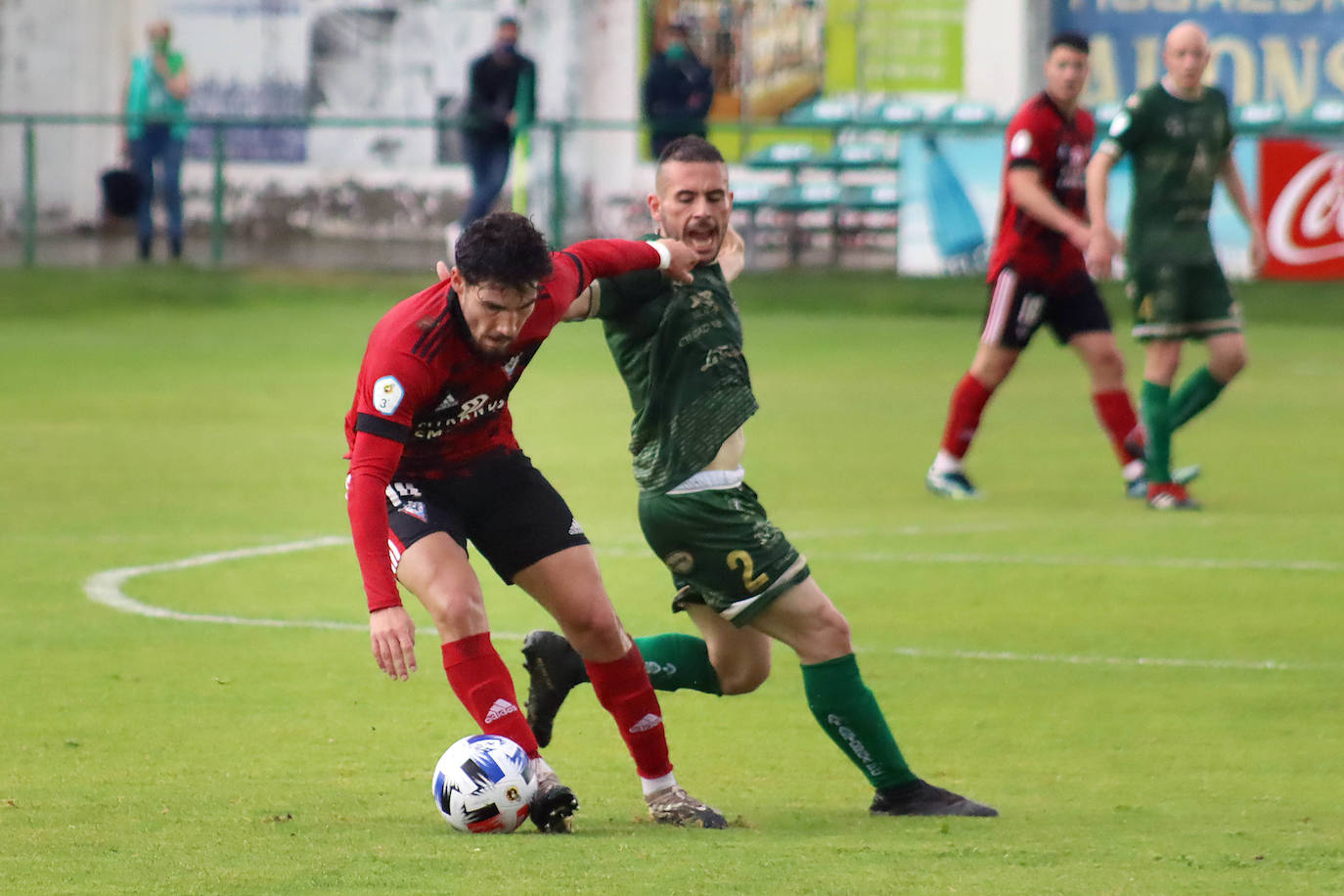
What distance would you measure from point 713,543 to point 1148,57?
88.7 feet

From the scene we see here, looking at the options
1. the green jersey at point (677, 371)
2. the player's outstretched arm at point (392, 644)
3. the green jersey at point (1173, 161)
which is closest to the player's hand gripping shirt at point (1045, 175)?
the green jersey at point (1173, 161)

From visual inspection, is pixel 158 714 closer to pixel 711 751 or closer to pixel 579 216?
pixel 711 751

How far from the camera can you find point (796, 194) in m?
24.6

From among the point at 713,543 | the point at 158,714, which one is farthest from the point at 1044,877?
the point at 158,714

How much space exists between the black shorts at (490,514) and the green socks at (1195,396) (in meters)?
6.32

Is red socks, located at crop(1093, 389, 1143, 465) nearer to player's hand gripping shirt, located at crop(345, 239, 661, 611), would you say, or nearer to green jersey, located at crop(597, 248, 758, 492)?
green jersey, located at crop(597, 248, 758, 492)

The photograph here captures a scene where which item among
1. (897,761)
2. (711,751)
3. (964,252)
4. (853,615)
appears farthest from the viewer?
(964,252)

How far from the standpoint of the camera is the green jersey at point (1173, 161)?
1125cm

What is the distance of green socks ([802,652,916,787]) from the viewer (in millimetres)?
5730

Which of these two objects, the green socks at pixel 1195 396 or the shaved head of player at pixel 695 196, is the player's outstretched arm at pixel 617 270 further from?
the green socks at pixel 1195 396

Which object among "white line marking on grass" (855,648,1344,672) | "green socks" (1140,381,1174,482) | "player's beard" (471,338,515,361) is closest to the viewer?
"player's beard" (471,338,515,361)

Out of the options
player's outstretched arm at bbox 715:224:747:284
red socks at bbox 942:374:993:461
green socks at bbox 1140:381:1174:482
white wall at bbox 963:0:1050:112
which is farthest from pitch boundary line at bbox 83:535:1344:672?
white wall at bbox 963:0:1050:112

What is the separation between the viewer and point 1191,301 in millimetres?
11258

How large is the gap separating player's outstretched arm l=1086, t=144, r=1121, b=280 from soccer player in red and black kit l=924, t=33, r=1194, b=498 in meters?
0.47
